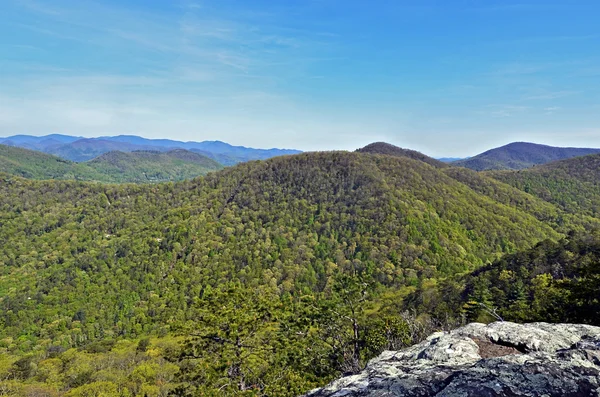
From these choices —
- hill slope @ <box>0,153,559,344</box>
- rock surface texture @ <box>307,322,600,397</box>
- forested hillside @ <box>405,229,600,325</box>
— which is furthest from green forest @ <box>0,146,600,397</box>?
rock surface texture @ <box>307,322,600,397</box>

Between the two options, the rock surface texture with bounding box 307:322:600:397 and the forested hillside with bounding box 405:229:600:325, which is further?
the forested hillside with bounding box 405:229:600:325

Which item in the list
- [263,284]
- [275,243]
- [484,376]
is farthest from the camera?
[275,243]

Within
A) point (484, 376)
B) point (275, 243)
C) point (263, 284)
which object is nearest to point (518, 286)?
point (484, 376)

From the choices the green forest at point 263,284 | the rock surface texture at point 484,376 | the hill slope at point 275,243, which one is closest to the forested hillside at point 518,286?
the green forest at point 263,284

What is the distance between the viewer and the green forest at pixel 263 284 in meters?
20.0

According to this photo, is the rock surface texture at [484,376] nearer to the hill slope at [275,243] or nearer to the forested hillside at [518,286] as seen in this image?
the forested hillside at [518,286]

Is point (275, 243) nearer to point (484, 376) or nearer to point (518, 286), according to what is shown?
point (518, 286)

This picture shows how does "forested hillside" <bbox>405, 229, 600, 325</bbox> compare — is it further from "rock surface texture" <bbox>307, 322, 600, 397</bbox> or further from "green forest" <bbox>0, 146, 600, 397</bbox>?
"rock surface texture" <bbox>307, 322, 600, 397</bbox>

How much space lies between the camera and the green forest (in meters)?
20.0

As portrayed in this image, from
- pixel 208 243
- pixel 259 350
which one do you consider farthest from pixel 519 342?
pixel 208 243

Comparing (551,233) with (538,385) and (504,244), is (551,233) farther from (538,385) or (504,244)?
(538,385)

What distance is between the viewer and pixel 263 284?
132000mm

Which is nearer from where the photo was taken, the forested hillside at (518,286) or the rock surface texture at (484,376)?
the rock surface texture at (484,376)

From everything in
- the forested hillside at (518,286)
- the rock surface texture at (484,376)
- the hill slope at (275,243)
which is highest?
the rock surface texture at (484,376)
